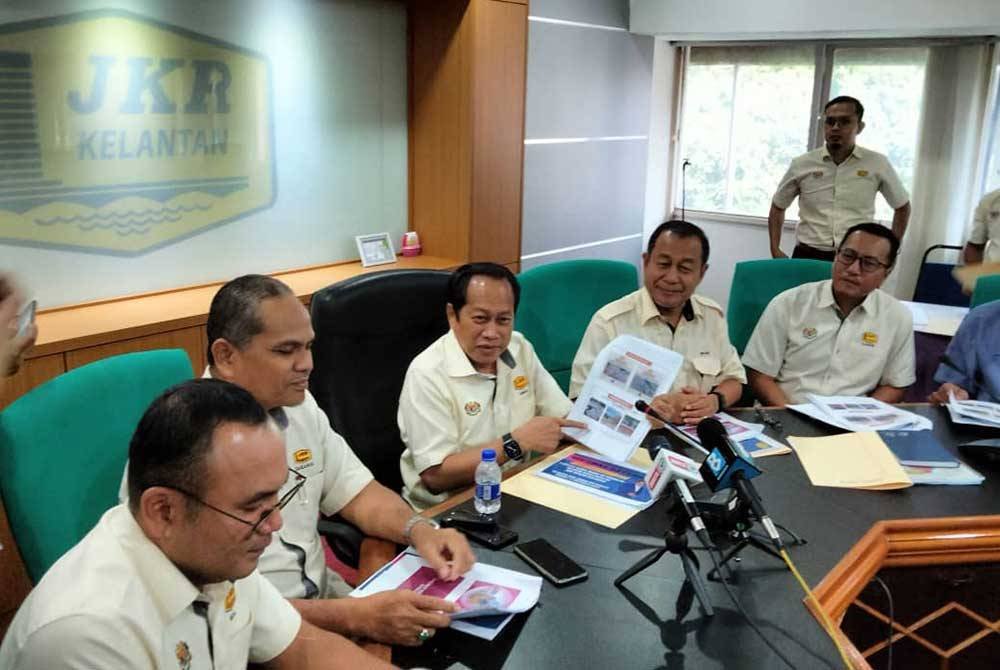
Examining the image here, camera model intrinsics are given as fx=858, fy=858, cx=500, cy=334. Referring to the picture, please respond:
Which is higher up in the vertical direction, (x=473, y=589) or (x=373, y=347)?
(x=373, y=347)

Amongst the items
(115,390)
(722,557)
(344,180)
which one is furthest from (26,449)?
(344,180)

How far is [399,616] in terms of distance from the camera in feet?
4.58

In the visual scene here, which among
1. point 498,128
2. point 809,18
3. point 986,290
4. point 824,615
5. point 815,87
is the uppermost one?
point 809,18

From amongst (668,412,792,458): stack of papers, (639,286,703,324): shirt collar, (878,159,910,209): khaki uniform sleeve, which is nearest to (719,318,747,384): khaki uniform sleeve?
(639,286,703,324): shirt collar

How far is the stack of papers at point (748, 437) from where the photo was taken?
220 cm

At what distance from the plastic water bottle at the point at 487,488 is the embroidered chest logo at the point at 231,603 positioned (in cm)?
63

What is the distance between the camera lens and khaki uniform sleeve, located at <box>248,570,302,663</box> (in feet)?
4.53

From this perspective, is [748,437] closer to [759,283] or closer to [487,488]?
[487,488]

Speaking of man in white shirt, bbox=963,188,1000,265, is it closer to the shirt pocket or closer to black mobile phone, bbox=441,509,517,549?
black mobile phone, bbox=441,509,517,549

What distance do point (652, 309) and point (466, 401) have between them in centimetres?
79

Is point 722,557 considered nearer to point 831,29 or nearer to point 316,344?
point 316,344

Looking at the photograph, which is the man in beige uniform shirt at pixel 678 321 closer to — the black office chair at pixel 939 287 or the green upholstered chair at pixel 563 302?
the green upholstered chair at pixel 563 302

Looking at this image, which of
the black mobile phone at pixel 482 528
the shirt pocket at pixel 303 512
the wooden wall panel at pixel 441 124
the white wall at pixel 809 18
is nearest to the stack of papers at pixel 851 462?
the black mobile phone at pixel 482 528

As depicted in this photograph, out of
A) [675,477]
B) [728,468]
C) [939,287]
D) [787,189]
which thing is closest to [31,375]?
[675,477]
